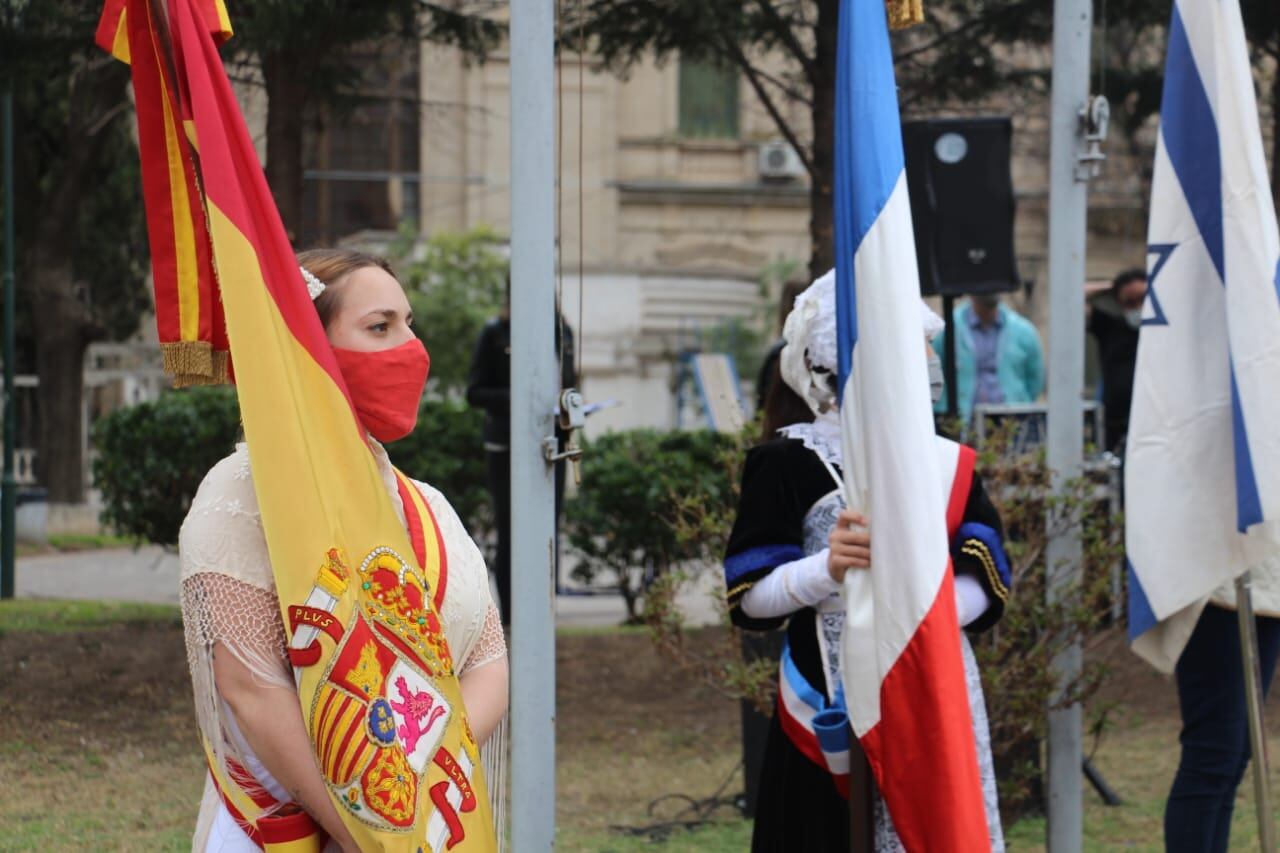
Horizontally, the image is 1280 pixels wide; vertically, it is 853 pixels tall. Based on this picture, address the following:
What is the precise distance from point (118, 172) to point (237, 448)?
60.2 feet

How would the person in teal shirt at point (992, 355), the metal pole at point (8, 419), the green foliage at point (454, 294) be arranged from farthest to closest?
the green foliage at point (454, 294), the metal pole at point (8, 419), the person in teal shirt at point (992, 355)

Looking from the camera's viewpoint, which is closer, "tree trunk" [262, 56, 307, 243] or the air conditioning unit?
"tree trunk" [262, 56, 307, 243]

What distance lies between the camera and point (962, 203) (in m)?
6.77

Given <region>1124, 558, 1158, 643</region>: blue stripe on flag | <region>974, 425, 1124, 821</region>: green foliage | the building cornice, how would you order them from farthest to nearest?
the building cornice → <region>974, 425, 1124, 821</region>: green foliage → <region>1124, 558, 1158, 643</region>: blue stripe on flag

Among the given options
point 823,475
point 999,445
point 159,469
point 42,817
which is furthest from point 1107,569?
point 159,469

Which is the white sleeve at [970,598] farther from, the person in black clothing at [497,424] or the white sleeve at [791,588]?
the person in black clothing at [497,424]

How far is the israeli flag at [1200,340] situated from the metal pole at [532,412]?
1.64 m

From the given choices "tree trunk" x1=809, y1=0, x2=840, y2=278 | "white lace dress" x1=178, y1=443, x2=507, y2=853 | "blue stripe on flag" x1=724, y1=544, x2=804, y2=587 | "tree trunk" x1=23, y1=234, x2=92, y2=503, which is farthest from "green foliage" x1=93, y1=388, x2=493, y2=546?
"white lace dress" x1=178, y1=443, x2=507, y2=853

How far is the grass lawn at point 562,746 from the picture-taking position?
6.06m

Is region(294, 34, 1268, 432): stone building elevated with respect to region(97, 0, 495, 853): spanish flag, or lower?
elevated

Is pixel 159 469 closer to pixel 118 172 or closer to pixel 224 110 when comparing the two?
pixel 224 110

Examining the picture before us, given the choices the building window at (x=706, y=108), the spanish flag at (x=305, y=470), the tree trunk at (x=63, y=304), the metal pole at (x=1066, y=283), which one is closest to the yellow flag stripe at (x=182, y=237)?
the spanish flag at (x=305, y=470)

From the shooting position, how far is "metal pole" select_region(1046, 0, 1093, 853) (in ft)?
17.3

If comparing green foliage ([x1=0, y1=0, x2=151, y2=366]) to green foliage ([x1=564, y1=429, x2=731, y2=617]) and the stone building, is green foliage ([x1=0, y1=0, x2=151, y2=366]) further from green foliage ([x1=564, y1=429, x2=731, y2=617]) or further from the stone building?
the stone building
